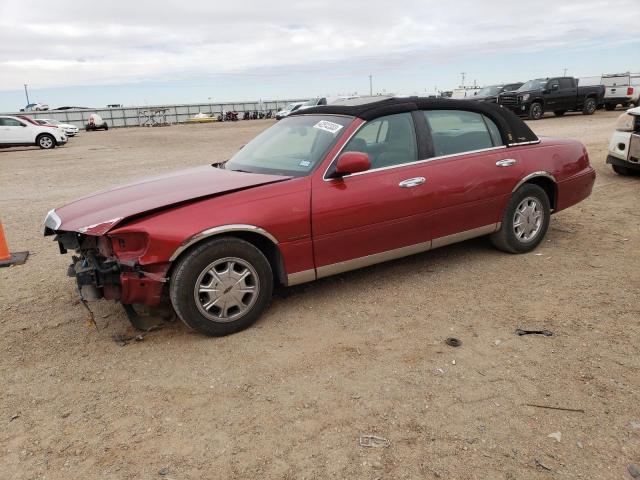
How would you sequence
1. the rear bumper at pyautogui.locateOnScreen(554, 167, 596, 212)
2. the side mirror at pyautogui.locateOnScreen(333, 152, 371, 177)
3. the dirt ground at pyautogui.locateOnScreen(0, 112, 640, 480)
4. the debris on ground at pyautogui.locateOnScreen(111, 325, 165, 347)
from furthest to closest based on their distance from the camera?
the rear bumper at pyautogui.locateOnScreen(554, 167, 596, 212), the side mirror at pyautogui.locateOnScreen(333, 152, 371, 177), the debris on ground at pyautogui.locateOnScreen(111, 325, 165, 347), the dirt ground at pyautogui.locateOnScreen(0, 112, 640, 480)

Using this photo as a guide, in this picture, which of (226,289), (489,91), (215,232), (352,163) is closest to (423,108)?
(352,163)

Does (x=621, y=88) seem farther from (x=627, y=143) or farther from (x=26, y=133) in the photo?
(x=26, y=133)

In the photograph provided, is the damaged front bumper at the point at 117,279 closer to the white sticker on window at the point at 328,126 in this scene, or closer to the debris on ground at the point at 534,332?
the white sticker on window at the point at 328,126

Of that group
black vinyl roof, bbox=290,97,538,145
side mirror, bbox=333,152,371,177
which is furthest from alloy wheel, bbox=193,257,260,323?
black vinyl roof, bbox=290,97,538,145

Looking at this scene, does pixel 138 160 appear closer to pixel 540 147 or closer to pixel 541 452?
pixel 540 147

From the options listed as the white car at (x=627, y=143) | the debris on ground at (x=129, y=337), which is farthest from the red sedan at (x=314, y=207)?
the white car at (x=627, y=143)

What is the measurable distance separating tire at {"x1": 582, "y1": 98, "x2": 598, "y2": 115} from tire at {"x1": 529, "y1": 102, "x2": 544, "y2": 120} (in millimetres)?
3118

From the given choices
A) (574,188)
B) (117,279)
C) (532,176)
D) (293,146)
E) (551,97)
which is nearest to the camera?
(117,279)

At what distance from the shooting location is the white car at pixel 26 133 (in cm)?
2248

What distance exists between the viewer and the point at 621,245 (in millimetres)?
5355

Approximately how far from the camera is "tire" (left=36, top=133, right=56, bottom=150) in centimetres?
2322

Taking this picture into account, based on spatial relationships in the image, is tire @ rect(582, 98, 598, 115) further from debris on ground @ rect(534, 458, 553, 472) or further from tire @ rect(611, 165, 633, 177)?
debris on ground @ rect(534, 458, 553, 472)

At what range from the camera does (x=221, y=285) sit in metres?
3.61

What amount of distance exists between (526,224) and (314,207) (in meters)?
2.45
